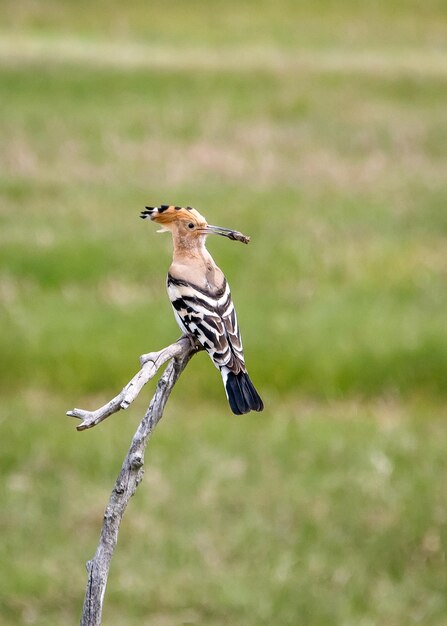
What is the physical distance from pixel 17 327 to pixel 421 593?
5.28m

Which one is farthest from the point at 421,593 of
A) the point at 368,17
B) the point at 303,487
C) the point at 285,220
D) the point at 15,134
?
the point at 368,17

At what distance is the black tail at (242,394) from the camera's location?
11.3ft

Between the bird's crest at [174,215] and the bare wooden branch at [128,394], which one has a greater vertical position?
the bird's crest at [174,215]

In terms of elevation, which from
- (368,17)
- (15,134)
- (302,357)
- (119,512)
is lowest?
(119,512)

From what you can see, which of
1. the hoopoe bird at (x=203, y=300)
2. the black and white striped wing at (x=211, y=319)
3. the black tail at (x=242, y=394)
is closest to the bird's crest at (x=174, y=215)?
the hoopoe bird at (x=203, y=300)

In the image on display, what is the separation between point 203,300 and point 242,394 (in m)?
0.38

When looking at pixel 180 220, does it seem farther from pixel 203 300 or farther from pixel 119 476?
pixel 119 476

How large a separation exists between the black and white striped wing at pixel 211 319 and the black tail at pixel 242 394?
0.03 m

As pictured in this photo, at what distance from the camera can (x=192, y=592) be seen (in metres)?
8.08

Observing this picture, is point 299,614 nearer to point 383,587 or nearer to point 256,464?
point 383,587

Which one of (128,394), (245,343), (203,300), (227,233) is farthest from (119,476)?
(245,343)

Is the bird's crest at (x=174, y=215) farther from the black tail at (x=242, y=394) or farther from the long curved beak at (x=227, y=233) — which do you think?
the black tail at (x=242, y=394)

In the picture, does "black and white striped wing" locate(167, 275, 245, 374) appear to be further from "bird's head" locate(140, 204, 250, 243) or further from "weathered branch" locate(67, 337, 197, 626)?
"weathered branch" locate(67, 337, 197, 626)

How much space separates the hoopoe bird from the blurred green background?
14.8ft
